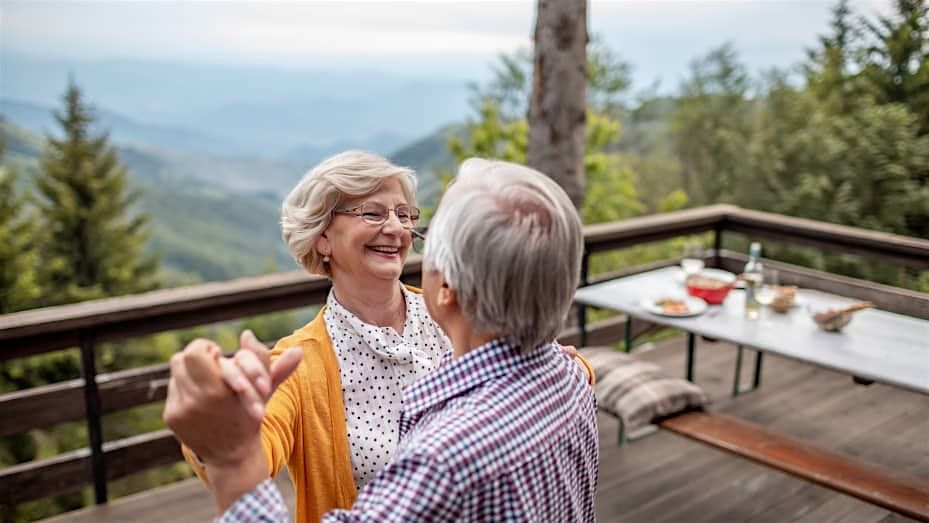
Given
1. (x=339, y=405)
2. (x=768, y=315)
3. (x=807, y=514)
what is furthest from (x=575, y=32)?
(x=339, y=405)

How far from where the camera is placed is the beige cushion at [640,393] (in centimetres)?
244

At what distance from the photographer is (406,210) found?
1.42 meters

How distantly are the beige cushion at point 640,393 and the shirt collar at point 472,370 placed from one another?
1.68m

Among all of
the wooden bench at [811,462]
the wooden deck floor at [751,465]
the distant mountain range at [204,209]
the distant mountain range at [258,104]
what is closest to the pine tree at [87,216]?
the distant mountain range at [204,209]

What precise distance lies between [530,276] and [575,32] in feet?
10.9

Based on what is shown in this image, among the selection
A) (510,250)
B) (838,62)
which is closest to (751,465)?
(510,250)

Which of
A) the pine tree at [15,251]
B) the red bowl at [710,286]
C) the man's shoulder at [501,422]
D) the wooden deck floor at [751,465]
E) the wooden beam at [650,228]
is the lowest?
the pine tree at [15,251]

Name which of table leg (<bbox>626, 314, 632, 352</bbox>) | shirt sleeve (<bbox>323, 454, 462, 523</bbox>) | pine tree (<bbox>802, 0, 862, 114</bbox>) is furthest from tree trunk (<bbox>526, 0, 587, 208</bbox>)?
pine tree (<bbox>802, 0, 862, 114</bbox>)

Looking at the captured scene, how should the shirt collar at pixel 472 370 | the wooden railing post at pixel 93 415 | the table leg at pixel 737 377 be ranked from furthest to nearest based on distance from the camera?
the table leg at pixel 737 377, the wooden railing post at pixel 93 415, the shirt collar at pixel 472 370

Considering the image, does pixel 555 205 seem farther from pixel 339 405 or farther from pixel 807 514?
pixel 807 514

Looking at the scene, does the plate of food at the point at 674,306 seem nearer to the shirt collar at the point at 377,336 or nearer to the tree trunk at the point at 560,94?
the tree trunk at the point at 560,94

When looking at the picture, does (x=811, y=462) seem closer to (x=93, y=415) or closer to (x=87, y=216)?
(x=93, y=415)

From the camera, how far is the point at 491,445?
777mm

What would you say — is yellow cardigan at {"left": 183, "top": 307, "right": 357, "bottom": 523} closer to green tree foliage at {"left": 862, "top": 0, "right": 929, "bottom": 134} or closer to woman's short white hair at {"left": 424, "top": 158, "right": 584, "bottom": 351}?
woman's short white hair at {"left": 424, "top": 158, "right": 584, "bottom": 351}
